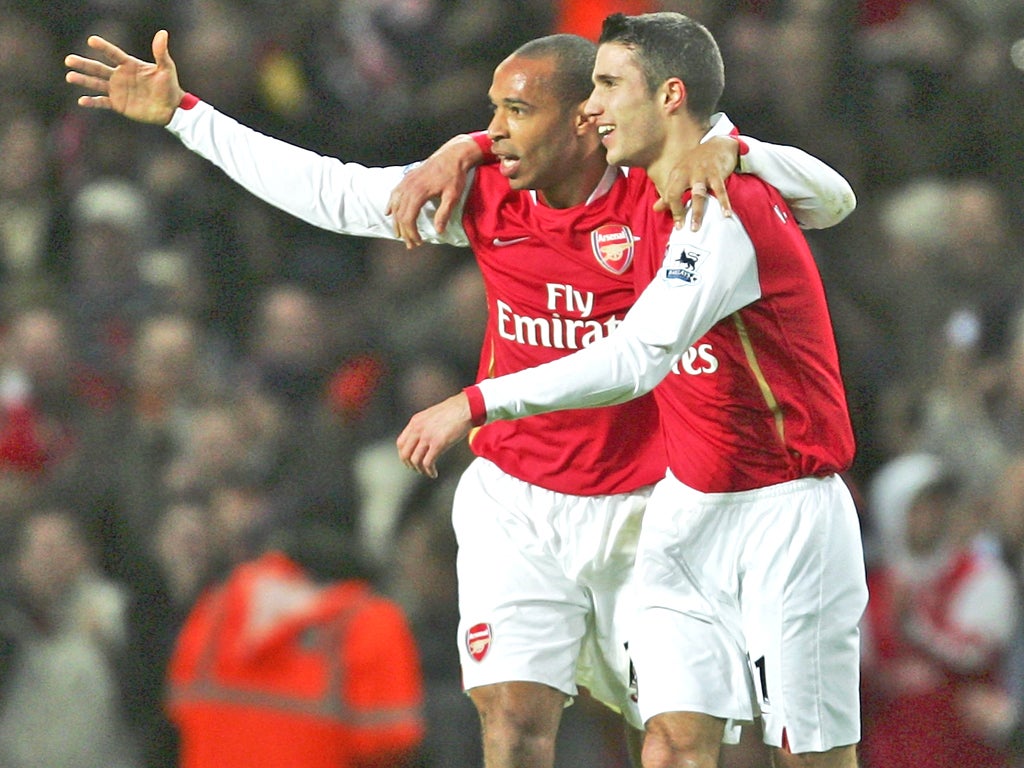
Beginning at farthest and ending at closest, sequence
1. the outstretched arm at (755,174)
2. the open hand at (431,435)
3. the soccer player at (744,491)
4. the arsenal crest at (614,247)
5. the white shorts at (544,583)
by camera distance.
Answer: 1. the white shorts at (544,583)
2. the arsenal crest at (614,247)
3. the soccer player at (744,491)
4. the outstretched arm at (755,174)
5. the open hand at (431,435)

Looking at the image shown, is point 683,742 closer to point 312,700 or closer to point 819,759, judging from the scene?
point 819,759

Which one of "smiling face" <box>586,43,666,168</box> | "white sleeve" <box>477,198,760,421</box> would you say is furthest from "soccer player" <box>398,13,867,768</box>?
"white sleeve" <box>477,198,760,421</box>

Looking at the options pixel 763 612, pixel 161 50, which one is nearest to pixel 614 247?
pixel 763 612

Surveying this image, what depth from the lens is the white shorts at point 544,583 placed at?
13.8ft

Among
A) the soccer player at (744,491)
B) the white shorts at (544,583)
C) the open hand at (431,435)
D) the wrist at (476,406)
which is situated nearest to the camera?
the open hand at (431,435)

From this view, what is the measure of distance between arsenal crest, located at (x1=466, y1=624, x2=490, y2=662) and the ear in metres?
1.29

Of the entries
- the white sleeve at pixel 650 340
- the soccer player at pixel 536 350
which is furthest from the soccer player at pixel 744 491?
the soccer player at pixel 536 350

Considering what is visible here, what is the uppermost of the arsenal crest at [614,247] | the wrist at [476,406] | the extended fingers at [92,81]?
the extended fingers at [92,81]

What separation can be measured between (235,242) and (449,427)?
175 inches

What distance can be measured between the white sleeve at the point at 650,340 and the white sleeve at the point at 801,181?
24 centimetres

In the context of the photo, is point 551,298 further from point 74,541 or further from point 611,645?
point 74,541

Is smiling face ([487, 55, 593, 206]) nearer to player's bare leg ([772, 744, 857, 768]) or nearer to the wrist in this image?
the wrist

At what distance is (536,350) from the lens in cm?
423

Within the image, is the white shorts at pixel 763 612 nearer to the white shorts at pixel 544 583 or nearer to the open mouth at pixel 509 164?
the white shorts at pixel 544 583
